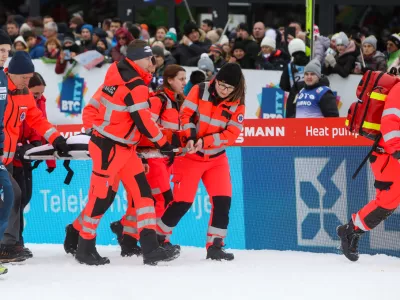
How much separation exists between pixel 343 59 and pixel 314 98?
77.2 inches

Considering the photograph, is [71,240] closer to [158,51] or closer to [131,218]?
[131,218]

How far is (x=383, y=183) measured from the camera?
9.32 meters

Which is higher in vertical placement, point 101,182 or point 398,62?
point 398,62

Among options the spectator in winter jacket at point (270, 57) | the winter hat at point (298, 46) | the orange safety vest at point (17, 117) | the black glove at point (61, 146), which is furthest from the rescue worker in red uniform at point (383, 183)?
the spectator in winter jacket at point (270, 57)

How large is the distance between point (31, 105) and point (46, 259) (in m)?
1.42

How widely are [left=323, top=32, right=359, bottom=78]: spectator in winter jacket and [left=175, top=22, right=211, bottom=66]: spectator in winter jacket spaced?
223 cm

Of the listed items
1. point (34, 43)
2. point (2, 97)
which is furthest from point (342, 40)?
point (2, 97)

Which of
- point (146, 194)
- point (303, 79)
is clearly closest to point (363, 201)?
point (146, 194)

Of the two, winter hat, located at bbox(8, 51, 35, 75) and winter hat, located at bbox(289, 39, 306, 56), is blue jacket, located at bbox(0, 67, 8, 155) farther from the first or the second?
winter hat, located at bbox(289, 39, 306, 56)

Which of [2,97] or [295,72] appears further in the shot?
[295,72]

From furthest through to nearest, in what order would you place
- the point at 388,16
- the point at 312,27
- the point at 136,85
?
the point at 388,16, the point at 312,27, the point at 136,85

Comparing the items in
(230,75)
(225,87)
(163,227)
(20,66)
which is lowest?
(163,227)

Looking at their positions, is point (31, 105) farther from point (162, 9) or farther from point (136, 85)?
point (162, 9)

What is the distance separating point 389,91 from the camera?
9.20 metres
